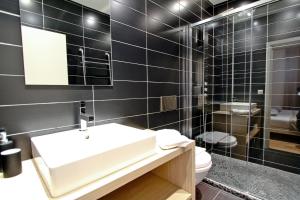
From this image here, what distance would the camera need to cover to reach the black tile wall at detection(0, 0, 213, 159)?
854 millimetres

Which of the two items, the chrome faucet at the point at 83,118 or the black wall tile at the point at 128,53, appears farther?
the black wall tile at the point at 128,53

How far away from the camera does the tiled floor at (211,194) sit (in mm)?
1633

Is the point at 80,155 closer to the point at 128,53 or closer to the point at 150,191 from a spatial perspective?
the point at 150,191

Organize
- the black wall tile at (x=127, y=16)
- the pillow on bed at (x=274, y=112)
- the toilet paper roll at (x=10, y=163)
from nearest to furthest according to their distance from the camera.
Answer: the toilet paper roll at (x=10, y=163) < the black wall tile at (x=127, y=16) < the pillow on bed at (x=274, y=112)

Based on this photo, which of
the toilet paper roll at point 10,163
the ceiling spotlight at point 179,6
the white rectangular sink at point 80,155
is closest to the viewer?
the white rectangular sink at point 80,155

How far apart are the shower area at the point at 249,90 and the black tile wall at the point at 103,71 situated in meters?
0.47

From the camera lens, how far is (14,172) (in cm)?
70

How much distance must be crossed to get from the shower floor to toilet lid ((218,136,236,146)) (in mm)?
244

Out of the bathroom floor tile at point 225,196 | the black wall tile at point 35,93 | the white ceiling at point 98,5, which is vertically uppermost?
the white ceiling at point 98,5

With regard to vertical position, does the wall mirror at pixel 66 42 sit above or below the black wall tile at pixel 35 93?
above

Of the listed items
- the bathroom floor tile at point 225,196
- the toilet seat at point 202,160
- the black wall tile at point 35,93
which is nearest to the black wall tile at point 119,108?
the black wall tile at point 35,93

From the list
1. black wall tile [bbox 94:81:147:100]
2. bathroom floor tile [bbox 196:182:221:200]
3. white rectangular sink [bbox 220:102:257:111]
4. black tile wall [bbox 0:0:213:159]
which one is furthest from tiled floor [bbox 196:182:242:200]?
white rectangular sink [bbox 220:102:257:111]

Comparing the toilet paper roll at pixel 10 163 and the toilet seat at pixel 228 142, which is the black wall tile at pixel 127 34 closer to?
the toilet paper roll at pixel 10 163

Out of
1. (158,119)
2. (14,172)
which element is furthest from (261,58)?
(14,172)
